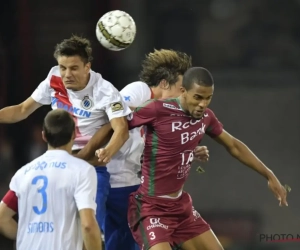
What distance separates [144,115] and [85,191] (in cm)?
96

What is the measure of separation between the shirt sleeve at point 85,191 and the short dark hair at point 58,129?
0.60 feet

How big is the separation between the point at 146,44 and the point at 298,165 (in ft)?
5.66

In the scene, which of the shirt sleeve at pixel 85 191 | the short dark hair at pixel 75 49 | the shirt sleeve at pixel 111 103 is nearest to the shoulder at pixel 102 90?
the shirt sleeve at pixel 111 103

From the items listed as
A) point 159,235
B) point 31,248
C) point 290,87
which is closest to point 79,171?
point 31,248

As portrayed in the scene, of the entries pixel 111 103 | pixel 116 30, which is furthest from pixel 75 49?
pixel 116 30

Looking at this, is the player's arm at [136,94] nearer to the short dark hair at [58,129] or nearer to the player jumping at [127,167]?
the player jumping at [127,167]

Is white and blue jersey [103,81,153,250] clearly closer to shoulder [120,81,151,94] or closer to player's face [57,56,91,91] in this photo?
shoulder [120,81,151,94]

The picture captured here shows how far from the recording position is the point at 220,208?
7320 millimetres

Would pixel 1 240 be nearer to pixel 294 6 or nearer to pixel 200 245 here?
pixel 200 245

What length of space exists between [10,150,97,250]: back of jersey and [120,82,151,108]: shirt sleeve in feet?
4.02

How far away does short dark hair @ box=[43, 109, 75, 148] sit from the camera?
12.8ft

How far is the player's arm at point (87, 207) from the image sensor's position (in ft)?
12.5

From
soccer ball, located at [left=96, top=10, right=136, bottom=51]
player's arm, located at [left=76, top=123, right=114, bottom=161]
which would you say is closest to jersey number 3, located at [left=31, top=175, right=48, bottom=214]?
player's arm, located at [left=76, top=123, right=114, bottom=161]

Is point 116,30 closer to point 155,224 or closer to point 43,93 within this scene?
point 43,93
